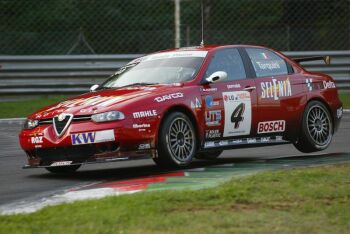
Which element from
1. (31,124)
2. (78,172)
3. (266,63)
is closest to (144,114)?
(31,124)

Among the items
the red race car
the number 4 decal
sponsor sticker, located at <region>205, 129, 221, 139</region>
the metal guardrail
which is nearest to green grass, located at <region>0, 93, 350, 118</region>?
the metal guardrail

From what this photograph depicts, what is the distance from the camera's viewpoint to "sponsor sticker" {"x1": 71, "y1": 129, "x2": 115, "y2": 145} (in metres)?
9.94

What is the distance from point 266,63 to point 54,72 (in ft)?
27.5

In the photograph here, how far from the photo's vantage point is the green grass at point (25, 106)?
59.1 ft

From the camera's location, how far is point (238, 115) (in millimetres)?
11219

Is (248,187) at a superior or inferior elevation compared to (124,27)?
inferior

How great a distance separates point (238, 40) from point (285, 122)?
351 inches

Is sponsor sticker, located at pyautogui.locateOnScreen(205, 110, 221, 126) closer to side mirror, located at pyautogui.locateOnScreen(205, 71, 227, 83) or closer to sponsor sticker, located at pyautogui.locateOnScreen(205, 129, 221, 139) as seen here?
sponsor sticker, located at pyautogui.locateOnScreen(205, 129, 221, 139)

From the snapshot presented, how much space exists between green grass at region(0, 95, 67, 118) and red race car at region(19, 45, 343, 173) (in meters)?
6.56

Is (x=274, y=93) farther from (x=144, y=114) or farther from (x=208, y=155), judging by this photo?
(x=144, y=114)

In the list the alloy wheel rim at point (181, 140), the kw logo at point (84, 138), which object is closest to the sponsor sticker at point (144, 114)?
the alloy wheel rim at point (181, 140)

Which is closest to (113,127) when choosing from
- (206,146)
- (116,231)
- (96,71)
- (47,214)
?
(206,146)

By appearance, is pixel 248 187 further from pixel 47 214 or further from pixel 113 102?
pixel 113 102

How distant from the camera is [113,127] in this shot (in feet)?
32.7
